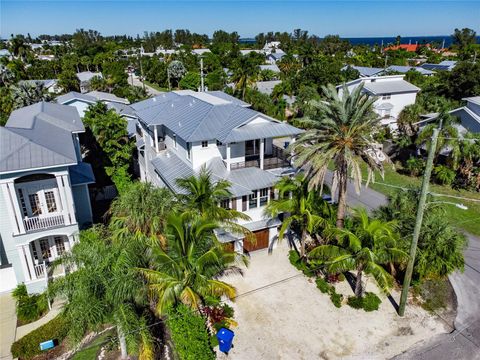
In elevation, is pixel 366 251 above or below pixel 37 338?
above

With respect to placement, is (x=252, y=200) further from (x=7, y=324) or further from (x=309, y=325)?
(x=7, y=324)

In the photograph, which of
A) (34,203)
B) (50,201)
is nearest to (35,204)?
(34,203)

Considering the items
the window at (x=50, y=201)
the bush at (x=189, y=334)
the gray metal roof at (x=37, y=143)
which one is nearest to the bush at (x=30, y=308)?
the window at (x=50, y=201)

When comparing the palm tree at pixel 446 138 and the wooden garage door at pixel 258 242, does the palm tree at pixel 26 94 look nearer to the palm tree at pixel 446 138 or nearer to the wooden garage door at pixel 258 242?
the wooden garage door at pixel 258 242

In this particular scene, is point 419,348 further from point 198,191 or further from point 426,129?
point 426,129

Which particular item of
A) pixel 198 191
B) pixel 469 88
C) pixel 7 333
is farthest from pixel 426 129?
pixel 7 333

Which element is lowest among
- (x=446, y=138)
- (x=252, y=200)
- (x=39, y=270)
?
(x=39, y=270)

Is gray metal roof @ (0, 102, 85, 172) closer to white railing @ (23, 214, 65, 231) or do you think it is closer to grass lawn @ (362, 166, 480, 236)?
white railing @ (23, 214, 65, 231)
